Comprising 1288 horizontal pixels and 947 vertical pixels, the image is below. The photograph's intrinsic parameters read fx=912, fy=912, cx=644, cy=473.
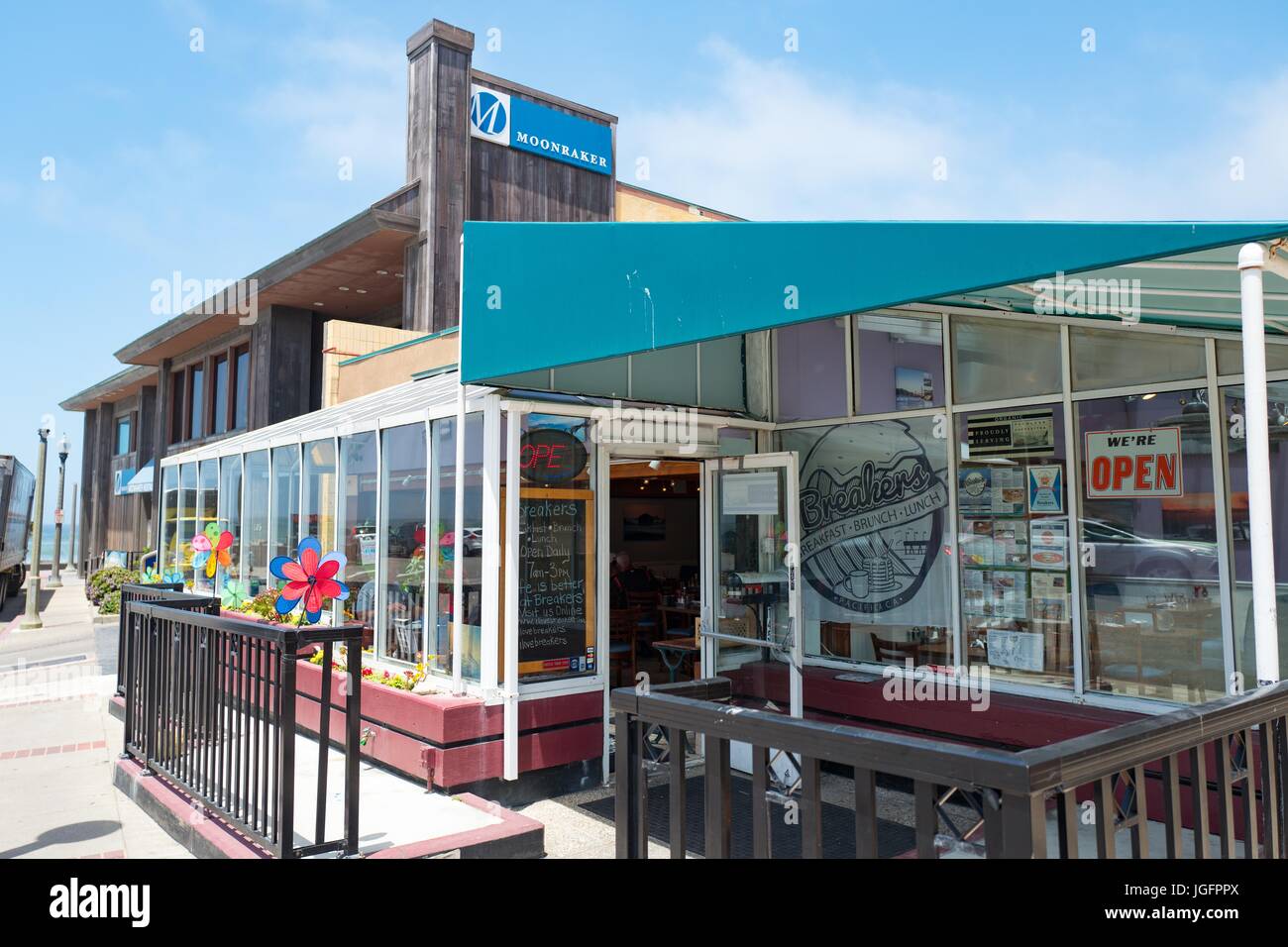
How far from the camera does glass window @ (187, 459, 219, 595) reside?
1252cm

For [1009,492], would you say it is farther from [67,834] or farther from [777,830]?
[67,834]

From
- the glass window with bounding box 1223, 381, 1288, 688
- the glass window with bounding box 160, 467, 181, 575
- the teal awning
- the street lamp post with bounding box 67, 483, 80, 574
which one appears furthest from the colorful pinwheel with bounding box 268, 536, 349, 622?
the street lamp post with bounding box 67, 483, 80, 574

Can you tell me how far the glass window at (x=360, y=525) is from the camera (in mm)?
7707

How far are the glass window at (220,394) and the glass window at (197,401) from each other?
0.62 m

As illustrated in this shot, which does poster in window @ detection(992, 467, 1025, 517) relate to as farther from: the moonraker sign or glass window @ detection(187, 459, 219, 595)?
the moonraker sign

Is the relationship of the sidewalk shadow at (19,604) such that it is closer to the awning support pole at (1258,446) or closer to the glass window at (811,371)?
the glass window at (811,371)

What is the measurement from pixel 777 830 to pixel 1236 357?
12.1ft

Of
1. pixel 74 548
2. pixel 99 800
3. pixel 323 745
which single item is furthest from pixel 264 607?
pixel 74 548

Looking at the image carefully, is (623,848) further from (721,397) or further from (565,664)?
(721,397)

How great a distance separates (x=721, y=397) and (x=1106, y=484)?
295 cm

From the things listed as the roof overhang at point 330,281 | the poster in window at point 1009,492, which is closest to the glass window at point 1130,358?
the poster in window at point 1009,492

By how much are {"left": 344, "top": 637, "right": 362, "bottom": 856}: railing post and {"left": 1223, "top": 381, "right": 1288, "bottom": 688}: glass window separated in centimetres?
455

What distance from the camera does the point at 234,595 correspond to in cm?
1068
